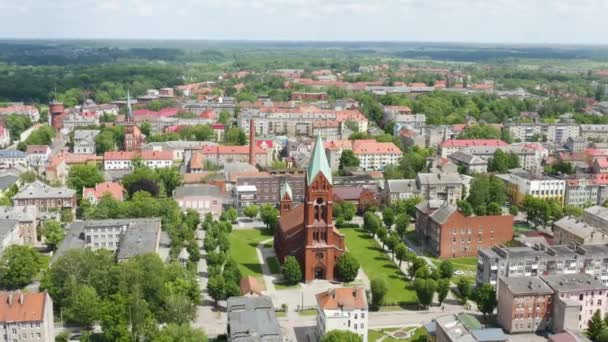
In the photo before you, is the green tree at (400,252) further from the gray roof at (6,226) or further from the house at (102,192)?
the gray roof at (6,226)

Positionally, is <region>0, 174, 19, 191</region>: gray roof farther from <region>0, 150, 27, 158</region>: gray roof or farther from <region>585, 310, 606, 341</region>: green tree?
<region>585, 310, 606, 341</region>: green tree

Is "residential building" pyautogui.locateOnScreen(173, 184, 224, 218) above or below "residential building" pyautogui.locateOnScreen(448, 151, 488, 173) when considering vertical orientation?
below

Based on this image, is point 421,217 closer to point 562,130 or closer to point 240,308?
point 240,308

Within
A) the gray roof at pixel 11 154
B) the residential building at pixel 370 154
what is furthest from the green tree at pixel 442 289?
the gray roof at pixel 11 154

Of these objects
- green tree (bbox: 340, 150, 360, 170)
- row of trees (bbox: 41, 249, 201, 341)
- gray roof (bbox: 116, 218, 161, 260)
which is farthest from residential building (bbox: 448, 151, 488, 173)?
row of trees (bbox: 41, 249, 201, 341)

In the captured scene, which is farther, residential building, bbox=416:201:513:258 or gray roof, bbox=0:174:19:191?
gray roof, bbox=0:174:19:191

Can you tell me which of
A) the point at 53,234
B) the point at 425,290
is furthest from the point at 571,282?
the point at 53,234
